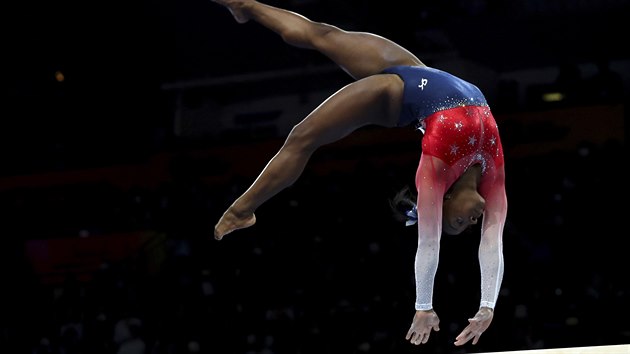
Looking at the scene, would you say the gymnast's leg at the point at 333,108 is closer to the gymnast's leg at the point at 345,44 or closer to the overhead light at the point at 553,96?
the gymnast's leg at the point at 345,44

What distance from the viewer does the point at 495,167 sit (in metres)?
4.32

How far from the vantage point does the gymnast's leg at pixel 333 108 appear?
434 centimetres

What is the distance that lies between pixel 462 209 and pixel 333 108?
0.76 meters

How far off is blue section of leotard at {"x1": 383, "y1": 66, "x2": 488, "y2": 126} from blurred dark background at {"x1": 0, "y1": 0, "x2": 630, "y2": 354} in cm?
310

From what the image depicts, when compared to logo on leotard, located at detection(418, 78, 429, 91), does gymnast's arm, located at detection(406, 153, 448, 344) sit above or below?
below

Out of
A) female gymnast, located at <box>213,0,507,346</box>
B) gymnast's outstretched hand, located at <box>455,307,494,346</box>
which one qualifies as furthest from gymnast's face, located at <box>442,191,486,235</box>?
gymnast's outstretched hand, located at <box>455,307,494,346</box>

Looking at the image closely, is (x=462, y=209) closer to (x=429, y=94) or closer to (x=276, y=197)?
(x=429, y=94)

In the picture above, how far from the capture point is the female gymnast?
13.5 ft

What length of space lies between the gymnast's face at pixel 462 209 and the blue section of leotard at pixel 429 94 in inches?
16.4

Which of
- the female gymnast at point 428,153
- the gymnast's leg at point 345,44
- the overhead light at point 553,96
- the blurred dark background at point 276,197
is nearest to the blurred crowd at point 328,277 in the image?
the blurred dark background at point 276,197

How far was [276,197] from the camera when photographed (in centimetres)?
809

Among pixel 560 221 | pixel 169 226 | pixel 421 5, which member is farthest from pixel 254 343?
pixel 421 5

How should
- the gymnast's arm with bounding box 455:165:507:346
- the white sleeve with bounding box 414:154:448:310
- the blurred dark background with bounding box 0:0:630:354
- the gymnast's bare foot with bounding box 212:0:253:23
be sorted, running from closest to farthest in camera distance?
the white sleeve with bounding box 414:154:448:310 → the gymnast's arm with bounding box 455:165:507:346 → the gymnast's bare foot with bounding box 212:0:253:23 → the blurred dark background with bounding box 0:0:630:354

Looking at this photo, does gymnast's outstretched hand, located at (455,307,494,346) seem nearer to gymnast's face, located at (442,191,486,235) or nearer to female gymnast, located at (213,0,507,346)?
female gymnast, located at (213,0,507,346)
